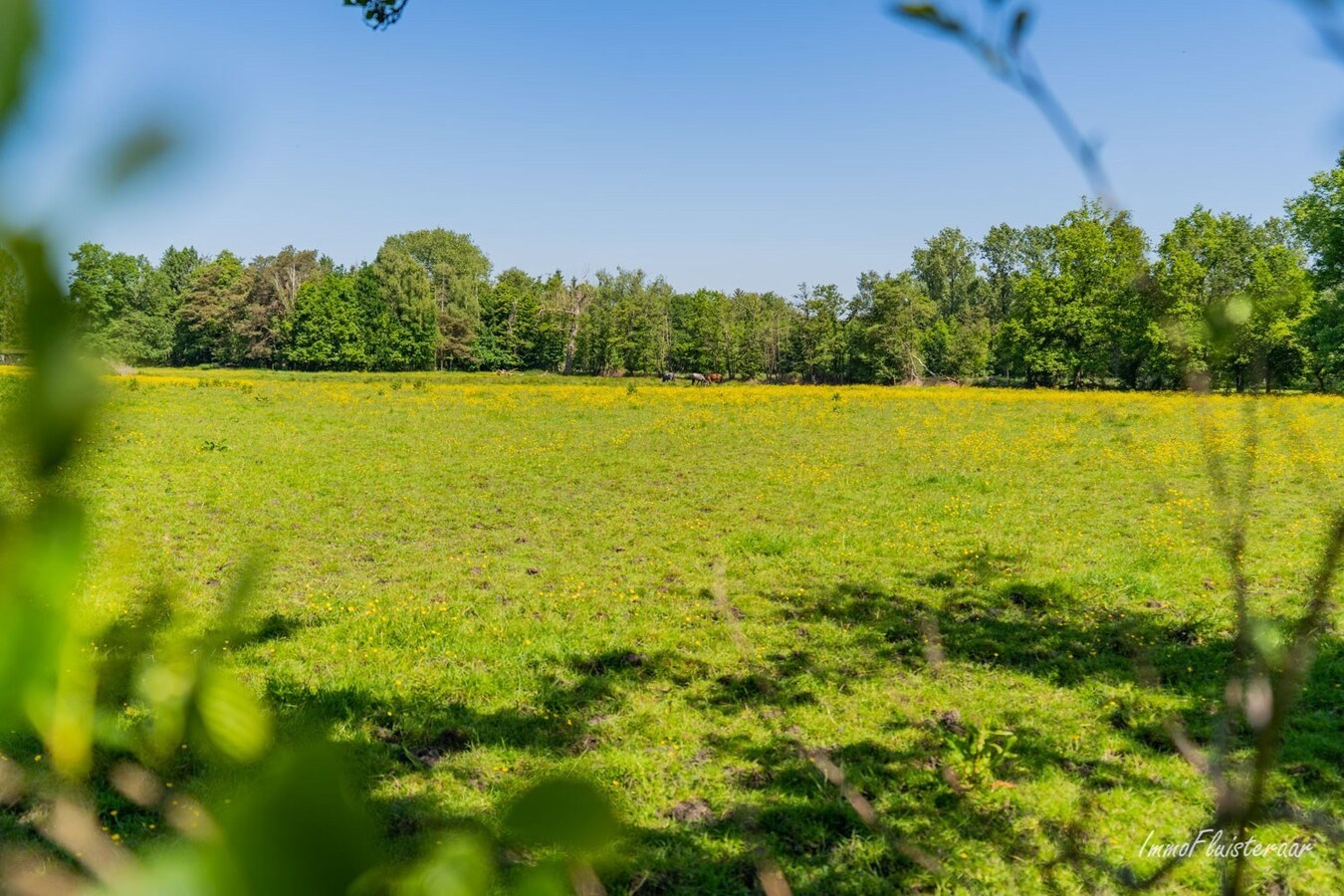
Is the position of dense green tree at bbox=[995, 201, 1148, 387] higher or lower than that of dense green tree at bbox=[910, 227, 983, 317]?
lower

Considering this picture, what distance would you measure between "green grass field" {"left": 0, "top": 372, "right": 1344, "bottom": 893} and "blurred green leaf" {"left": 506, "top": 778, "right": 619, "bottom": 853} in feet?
0.10

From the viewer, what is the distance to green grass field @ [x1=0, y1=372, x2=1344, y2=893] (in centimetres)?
353

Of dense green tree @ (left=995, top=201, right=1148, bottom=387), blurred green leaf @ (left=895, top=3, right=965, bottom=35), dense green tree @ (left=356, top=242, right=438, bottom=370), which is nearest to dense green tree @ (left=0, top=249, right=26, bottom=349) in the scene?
blurred green leaf @ (left=895, top=3, right=965, bottom=35)

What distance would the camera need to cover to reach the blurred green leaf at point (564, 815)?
1.15 feet

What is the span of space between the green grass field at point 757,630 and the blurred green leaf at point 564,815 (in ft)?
0.10

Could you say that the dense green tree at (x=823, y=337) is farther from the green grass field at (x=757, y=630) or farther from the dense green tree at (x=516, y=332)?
the green grass field at (x=757, y=630)

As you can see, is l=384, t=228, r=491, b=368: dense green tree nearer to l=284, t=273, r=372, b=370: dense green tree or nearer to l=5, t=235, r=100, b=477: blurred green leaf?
l=284, t=273, r=372, b=370: dense green tree

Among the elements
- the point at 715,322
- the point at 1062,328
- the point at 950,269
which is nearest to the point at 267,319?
the point at 715,322

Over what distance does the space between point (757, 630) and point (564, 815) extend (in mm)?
6238

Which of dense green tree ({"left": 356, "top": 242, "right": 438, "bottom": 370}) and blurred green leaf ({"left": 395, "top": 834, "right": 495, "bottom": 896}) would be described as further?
dense green tree ({"left": 356, "top": 242, "right": 438, "bottom": 370})

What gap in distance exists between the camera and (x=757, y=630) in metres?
6.38

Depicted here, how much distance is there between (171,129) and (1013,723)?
5436 mm

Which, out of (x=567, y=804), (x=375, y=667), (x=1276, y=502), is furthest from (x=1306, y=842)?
(x=1276, y=502)

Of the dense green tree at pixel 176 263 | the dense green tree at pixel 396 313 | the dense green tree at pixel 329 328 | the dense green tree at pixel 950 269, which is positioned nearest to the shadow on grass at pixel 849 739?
the dense green tree at pixel 176 263
